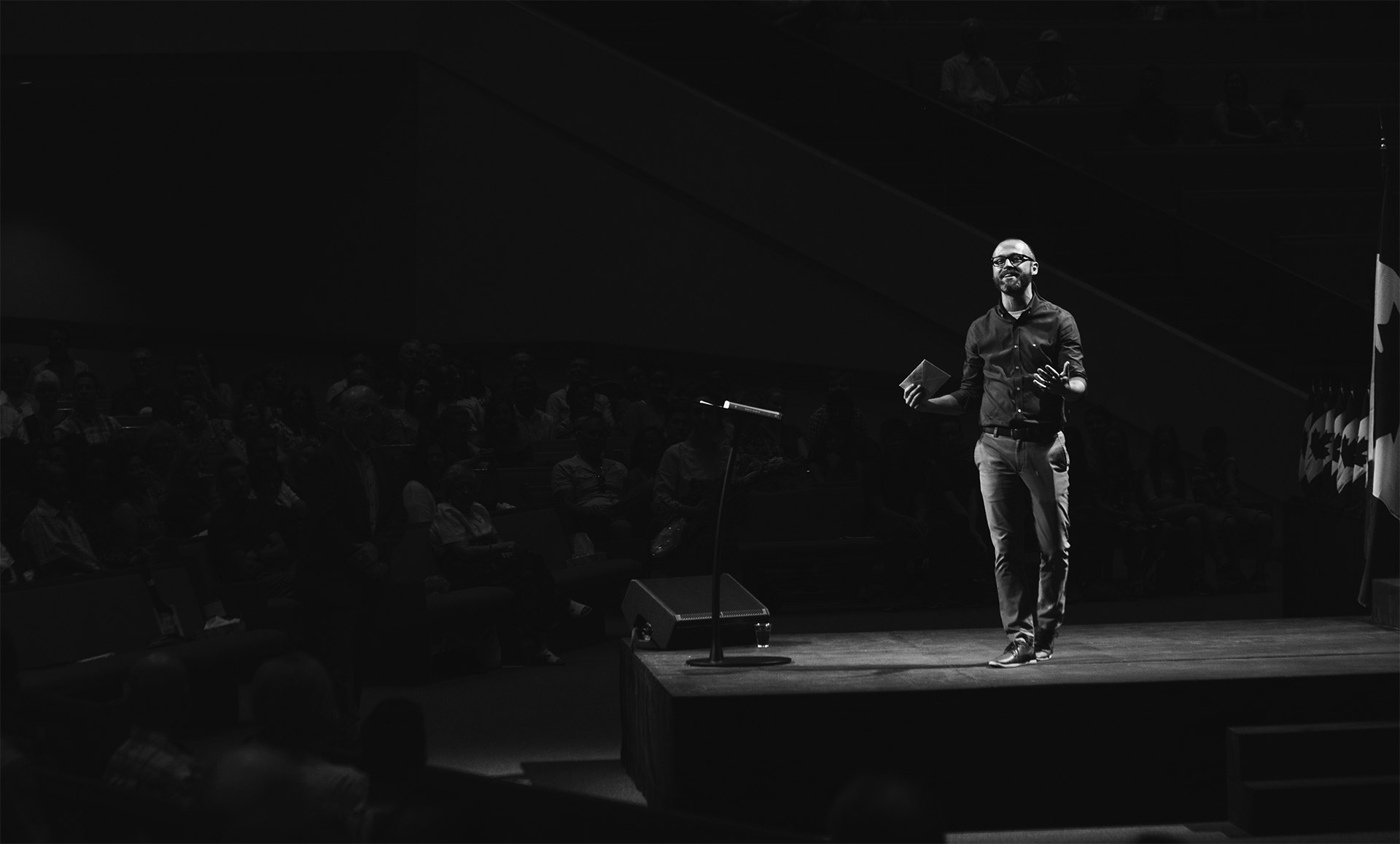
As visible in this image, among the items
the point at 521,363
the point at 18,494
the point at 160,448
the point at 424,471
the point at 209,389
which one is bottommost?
the point at 18,494

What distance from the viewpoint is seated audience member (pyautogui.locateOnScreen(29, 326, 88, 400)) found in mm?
12281

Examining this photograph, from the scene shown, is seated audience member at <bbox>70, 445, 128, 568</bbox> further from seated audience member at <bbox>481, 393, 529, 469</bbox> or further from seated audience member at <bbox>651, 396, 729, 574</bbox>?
seated audience member at <bbox>651, 396, 729, 574</bbox>

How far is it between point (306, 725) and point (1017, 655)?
9.26 feet

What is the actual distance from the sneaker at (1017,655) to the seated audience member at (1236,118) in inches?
376

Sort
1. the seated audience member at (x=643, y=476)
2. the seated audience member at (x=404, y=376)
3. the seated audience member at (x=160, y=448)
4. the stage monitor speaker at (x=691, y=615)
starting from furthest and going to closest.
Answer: the seated audience member at (x=404, y=376), the seated audience member at (x=643, y=476), the seated audience member at (x=160, y=448), the stage monitor speaker at (x=691, y=615)

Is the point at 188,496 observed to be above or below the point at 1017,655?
above

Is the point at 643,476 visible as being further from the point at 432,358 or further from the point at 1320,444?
the point at 1320,444

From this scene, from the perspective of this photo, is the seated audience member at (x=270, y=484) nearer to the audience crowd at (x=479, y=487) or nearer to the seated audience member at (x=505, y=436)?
the audience crowd at (x=479, y=487)

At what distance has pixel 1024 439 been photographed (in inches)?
225

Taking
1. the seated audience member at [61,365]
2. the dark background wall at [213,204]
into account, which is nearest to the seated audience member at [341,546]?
the seated audience member at [61,365]

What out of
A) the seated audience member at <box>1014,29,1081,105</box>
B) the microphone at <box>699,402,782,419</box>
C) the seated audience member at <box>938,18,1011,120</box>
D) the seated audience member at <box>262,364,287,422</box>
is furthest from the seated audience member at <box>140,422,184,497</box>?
the seated audience member at <box>1014,29,1081,105</box>

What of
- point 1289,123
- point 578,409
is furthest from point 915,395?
point 1289,123

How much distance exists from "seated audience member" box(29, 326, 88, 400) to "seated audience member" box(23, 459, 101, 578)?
→ 4.40 meters

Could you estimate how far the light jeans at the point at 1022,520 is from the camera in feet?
18.7
